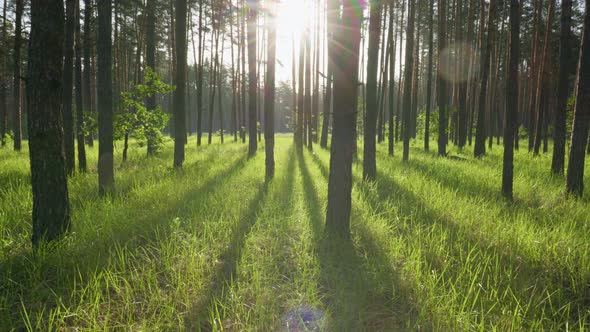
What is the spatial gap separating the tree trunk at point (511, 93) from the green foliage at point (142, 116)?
27.9ft

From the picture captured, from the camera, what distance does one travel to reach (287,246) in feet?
12.7

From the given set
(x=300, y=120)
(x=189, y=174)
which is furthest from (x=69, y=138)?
(x=300, y=120)

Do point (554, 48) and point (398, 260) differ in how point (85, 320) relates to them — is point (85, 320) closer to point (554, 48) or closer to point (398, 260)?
point (398, 260)

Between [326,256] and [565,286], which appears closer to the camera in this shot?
[565,286]

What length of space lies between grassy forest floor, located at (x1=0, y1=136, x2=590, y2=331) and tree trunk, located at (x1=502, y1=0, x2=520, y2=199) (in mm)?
809

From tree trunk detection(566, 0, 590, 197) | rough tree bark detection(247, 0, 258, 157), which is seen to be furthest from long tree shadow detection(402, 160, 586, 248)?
rough tree bark detection(247, 0, 258, 157)

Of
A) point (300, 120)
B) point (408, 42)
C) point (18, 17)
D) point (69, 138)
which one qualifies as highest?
point (18, 17)

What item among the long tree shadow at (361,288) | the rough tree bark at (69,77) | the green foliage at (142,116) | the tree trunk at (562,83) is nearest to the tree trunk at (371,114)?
the long tree shadow at (361,288)

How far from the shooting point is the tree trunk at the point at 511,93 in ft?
18.8

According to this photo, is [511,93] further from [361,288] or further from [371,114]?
[361,288]

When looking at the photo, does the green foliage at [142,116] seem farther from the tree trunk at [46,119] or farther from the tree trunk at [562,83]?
the tree trunk at [562,83]

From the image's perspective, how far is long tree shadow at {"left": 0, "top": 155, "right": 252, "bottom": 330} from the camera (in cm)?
266

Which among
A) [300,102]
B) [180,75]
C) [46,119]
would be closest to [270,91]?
[180,75]

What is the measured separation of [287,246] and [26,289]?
2.64 metres
